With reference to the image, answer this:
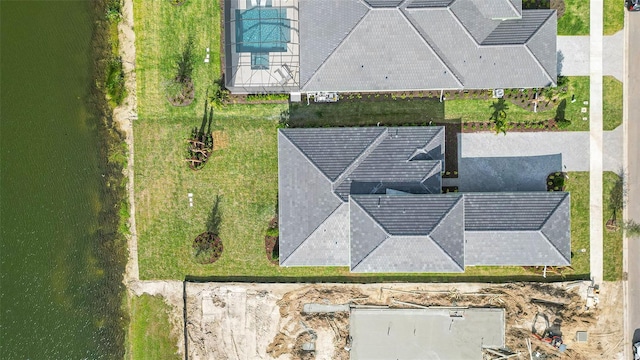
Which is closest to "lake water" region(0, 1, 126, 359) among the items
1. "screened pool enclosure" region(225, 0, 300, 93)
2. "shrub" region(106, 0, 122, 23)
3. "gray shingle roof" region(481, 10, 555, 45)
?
"shrub" region(106, 0, 122, 23)

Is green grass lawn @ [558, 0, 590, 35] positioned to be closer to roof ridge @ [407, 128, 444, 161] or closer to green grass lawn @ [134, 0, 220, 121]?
roof ridge @ [407, 128, 444, 161]

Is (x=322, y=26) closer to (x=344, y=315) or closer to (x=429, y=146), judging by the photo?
(x=429, y=146)

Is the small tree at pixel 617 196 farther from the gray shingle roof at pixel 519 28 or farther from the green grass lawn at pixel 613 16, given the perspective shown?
the gray shingle roof at pixel 519 28

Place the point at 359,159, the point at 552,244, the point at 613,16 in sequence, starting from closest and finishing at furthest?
1. the point at 552,244
2. the point at 359,159
3. the point at 613,16

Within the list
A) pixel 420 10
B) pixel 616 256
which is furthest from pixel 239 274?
pixel 616 256


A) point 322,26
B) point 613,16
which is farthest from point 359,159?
point 613,16
